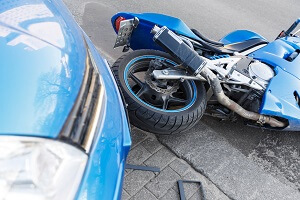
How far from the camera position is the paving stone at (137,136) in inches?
103

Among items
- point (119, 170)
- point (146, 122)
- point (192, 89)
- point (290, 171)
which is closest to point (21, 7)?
point (119, 170)

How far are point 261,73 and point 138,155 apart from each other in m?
1.23

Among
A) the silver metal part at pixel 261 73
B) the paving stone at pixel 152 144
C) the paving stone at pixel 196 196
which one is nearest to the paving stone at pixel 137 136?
the paving stone at pixel 152 144

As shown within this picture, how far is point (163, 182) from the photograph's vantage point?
2375 millimetres

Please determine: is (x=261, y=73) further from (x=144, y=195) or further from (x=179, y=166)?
(x=144, y=195)

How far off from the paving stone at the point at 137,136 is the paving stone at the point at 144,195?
42 centimetres

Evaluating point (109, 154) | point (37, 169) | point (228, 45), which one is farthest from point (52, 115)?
point (228, 45)

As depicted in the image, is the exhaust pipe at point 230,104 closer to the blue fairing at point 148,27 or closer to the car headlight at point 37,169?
the blue fairing at point 148,27

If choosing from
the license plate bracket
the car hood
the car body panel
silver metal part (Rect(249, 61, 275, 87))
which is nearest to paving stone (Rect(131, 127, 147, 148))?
the license plate bracket

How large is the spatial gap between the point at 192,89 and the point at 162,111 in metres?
0.41

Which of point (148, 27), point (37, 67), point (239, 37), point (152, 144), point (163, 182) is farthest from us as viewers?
point (239, 37)

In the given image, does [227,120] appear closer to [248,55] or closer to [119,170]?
[248,55]

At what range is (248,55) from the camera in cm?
298

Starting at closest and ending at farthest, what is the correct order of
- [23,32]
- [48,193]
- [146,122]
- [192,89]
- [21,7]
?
1. [48,193]
2. [23,32]
3. [21,7]
4. [146,122]
5. [192,89]
